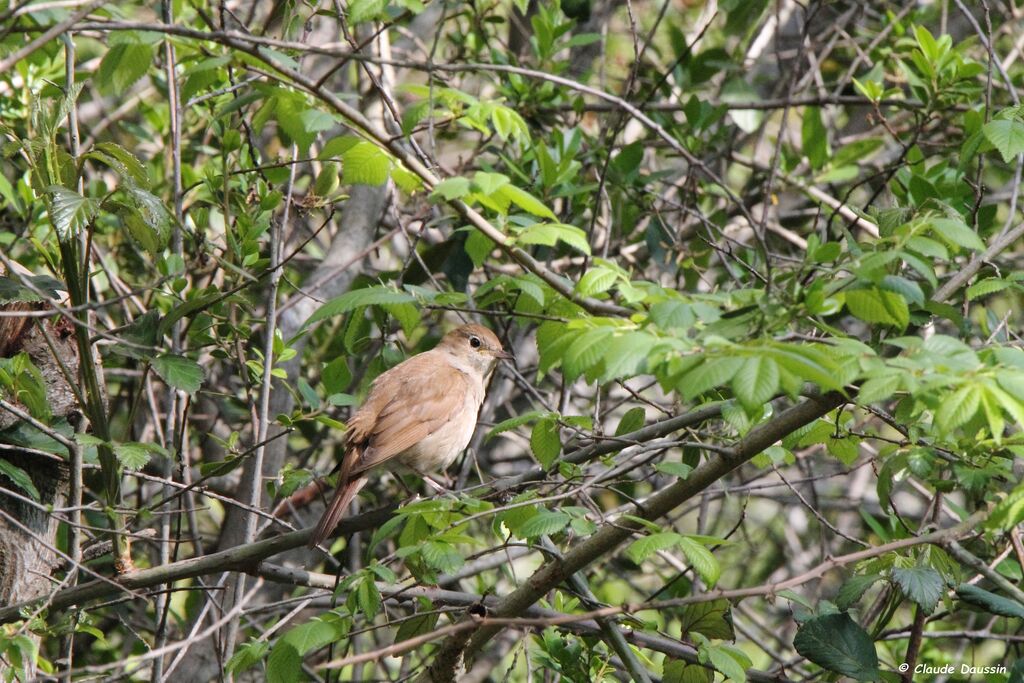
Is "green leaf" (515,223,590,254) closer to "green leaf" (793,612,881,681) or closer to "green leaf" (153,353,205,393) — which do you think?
"green leaf" (153,353,205,393)

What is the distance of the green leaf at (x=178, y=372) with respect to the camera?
373cm

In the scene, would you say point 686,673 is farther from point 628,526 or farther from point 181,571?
point 181,571

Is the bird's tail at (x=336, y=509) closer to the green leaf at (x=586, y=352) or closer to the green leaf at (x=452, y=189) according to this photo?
the green leaf at (x=452, y=189)

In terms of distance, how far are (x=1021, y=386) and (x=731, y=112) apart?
14.5 feet

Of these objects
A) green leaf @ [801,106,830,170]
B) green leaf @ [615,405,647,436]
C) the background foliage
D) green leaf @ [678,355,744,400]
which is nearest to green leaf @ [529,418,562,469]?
the background foliage

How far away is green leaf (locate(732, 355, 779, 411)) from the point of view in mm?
2322

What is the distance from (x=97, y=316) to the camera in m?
5.36

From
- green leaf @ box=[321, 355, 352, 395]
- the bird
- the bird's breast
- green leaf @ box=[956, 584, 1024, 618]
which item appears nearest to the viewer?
green leaf @ box=[956, 584, 1024, 618]

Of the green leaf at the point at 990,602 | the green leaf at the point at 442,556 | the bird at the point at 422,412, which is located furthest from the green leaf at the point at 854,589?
the bird at the point at 422,412

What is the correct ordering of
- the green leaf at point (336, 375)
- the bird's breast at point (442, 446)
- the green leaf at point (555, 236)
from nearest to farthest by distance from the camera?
the green leaf at point (555, 236), the green leaf at point (336, 375), the bird's breast at point (442, 446)

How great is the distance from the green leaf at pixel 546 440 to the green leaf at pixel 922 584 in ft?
4.08

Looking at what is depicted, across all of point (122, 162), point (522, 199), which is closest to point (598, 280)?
point (522, 199)

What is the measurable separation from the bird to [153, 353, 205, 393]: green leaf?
122 cm

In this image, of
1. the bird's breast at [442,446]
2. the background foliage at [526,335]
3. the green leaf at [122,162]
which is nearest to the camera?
the background foliage at [526,335]
